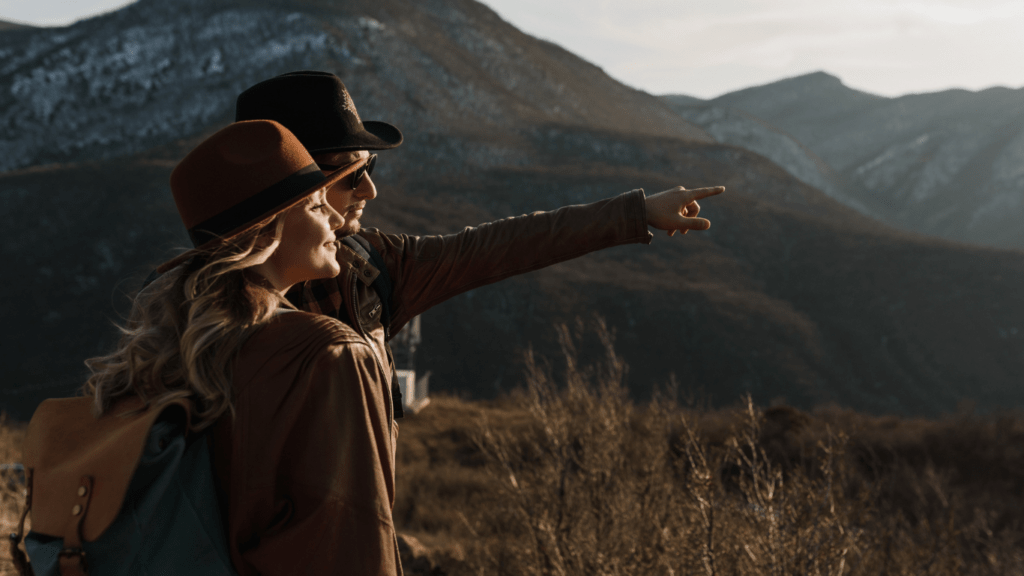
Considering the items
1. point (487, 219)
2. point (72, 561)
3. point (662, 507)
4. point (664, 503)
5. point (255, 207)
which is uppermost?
point (255, 207)

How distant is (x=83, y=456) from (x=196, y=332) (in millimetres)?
219

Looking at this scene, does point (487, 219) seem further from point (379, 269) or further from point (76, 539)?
point (76, 539)

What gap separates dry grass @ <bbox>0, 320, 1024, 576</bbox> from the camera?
3.03 metres

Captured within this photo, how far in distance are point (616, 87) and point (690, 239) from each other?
43.9 m

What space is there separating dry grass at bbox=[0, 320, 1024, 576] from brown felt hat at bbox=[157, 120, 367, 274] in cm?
210

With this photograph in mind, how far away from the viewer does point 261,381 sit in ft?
3.32

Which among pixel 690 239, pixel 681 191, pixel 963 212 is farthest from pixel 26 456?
pixel 963 212

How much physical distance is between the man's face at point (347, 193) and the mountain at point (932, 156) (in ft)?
218

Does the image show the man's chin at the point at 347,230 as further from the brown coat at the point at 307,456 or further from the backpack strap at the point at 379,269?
the brown coat at the point at 307,456

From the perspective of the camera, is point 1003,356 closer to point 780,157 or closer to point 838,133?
point 780,157

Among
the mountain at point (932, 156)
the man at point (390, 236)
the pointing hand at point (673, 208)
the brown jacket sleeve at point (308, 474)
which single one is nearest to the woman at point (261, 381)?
the brown jacket sleeve at point (308, 474)

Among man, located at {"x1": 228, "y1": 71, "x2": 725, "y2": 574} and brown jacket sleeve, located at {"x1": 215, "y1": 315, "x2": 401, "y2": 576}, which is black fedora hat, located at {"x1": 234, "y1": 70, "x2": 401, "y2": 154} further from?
brown jacket sleeve, located at {"x1": 215, "y1": 315, "x2": 401, "y2": 576}

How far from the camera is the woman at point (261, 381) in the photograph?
0.99m

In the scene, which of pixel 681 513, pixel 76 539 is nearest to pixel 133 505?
pixel 76 539
